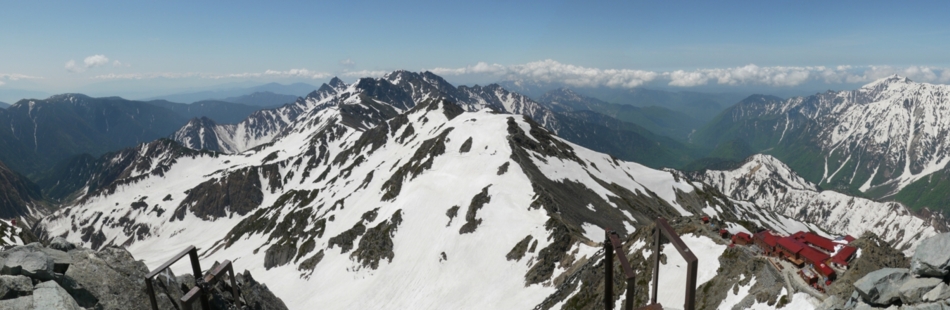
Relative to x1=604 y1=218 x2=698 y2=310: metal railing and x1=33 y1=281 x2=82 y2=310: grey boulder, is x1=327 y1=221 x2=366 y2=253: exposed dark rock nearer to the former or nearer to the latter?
x1=33 y1=281 x2=82 y2=310: grey boulder

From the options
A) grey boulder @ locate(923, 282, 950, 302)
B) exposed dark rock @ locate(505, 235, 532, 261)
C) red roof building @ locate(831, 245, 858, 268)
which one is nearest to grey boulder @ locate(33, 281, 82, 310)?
grey boulder @ locate(923, 282, 950, 302)

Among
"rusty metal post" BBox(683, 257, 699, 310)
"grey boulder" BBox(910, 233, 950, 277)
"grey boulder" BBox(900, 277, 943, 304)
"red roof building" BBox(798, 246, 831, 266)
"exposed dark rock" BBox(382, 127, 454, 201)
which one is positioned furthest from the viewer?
"exposed dark rock" BBox(382, 127, 454, 201)

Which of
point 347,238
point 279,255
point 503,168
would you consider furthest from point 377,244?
point 279,255

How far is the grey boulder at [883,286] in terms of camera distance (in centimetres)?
1606

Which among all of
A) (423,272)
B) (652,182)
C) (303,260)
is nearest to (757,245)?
(423,272)

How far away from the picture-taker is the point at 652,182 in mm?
161250

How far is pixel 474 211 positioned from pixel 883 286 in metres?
78.2

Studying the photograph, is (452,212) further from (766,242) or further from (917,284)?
(917,284)

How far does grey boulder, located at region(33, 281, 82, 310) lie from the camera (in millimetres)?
14305

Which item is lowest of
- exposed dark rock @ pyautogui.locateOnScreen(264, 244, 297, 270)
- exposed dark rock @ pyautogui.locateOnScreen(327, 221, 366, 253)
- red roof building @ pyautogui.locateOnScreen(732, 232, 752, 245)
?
exposed dark rock @ pyautogui.locateOnScreen(264, 244, 297, 270)

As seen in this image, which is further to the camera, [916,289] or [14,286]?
[916,289]

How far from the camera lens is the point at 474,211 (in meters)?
92.4

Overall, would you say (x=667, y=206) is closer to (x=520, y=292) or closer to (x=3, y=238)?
(x=520, y=292)

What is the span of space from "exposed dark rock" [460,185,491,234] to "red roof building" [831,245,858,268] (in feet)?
204
